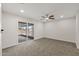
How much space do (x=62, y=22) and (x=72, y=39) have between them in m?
1.64

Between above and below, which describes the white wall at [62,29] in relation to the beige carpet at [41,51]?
above

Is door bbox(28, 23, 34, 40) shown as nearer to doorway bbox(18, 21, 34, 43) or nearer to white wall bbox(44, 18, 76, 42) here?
Answer: doorway bbox(18, 21, 34, 43)

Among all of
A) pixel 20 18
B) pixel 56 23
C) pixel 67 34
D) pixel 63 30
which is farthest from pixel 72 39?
pixel 20 18

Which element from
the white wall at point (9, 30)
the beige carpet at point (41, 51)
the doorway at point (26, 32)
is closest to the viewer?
the beige carpet at point (41, 51)

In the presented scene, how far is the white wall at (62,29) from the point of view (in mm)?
5184

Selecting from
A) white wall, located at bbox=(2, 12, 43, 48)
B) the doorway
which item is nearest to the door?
the doorway

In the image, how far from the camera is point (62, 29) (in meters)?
5.94

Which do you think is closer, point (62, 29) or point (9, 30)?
point (9, 30)

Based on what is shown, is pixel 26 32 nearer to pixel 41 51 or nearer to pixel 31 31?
pixel 31 31

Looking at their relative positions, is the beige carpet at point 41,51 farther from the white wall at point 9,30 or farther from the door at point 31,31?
the door at point 31,31

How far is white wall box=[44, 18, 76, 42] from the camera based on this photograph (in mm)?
5184

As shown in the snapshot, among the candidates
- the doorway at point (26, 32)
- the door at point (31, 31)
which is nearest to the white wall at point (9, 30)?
the doorway at point (26, 32)

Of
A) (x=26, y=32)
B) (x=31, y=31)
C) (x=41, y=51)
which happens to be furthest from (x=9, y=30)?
(x=31, y=31)

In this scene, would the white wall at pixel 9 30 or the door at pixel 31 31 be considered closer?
the white wall at pixel 9 30
